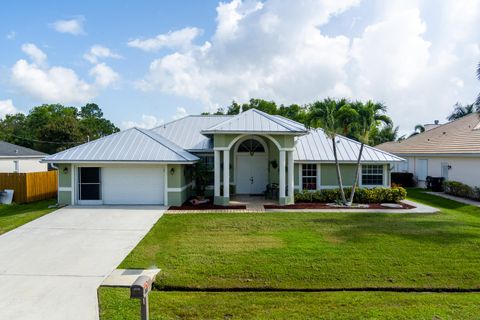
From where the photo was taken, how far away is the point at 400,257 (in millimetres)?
8406

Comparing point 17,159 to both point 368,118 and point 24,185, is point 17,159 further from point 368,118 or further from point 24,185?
point 368,118

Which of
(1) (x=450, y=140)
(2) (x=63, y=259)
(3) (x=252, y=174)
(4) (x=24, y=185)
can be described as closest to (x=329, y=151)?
(3) (x=252, y=174)

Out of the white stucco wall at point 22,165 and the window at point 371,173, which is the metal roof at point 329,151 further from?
the white stucco wall at point 22,165

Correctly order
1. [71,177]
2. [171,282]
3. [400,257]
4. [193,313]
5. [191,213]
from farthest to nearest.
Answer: [71,177], [191,213], [400,257], [171,282], [193,313]

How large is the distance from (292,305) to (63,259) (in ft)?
19.2

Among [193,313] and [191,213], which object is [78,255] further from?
[191,213]

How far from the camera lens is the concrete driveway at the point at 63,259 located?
19.4 feet

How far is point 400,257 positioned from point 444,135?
21.8 metres

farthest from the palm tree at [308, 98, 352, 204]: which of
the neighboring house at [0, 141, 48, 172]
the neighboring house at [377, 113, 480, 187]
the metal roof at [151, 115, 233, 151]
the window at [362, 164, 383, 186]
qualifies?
the neighboring house at [0, 141, 48, 172]

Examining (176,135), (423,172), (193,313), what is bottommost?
(193,313)

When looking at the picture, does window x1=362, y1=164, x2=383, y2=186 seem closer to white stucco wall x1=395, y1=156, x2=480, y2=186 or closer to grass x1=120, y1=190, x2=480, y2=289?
grass x1=120, y1=190, x2=480, y2=289

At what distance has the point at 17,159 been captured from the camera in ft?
94.8

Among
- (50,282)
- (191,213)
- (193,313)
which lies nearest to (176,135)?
(191,213)

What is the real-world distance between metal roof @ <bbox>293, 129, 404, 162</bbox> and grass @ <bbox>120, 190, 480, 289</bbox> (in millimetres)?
5249
